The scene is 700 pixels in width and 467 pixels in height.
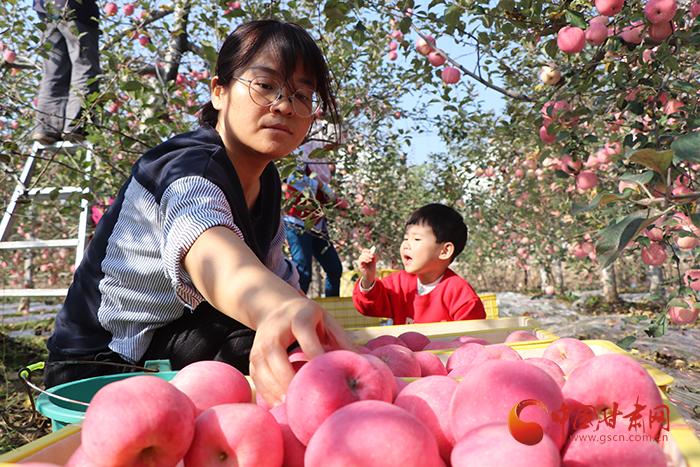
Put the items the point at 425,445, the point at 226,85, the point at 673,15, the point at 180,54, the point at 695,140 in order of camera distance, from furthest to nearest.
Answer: the point at 180,54 → the point at 673,15 → the point at 226,85 → the point at 695,140 → the point at 425,445

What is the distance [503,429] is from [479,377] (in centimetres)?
10

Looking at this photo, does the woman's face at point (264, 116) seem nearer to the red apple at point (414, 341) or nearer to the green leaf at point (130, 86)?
the red apple at point (414, 341)

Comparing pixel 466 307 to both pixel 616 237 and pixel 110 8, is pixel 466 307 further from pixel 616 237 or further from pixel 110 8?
pixel 110 8

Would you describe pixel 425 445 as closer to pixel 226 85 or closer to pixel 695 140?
pixel 695 140

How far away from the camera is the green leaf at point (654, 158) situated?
97cm

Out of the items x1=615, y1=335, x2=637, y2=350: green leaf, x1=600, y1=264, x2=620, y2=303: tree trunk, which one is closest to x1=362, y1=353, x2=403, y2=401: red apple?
x1=615, y1=335, x2=637, y2=350: green leaf

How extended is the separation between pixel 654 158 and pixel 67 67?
3.63 meters

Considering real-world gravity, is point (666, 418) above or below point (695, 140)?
below

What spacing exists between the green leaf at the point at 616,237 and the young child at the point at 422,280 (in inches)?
70.0

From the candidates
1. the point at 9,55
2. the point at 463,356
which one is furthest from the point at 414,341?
the point at 9,55

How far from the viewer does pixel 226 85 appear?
1.63 meters

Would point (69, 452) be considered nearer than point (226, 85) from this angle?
Yes

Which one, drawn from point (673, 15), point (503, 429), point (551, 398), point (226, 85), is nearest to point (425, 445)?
point (503, 429)

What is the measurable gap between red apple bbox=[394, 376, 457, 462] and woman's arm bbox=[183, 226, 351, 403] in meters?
0.14
